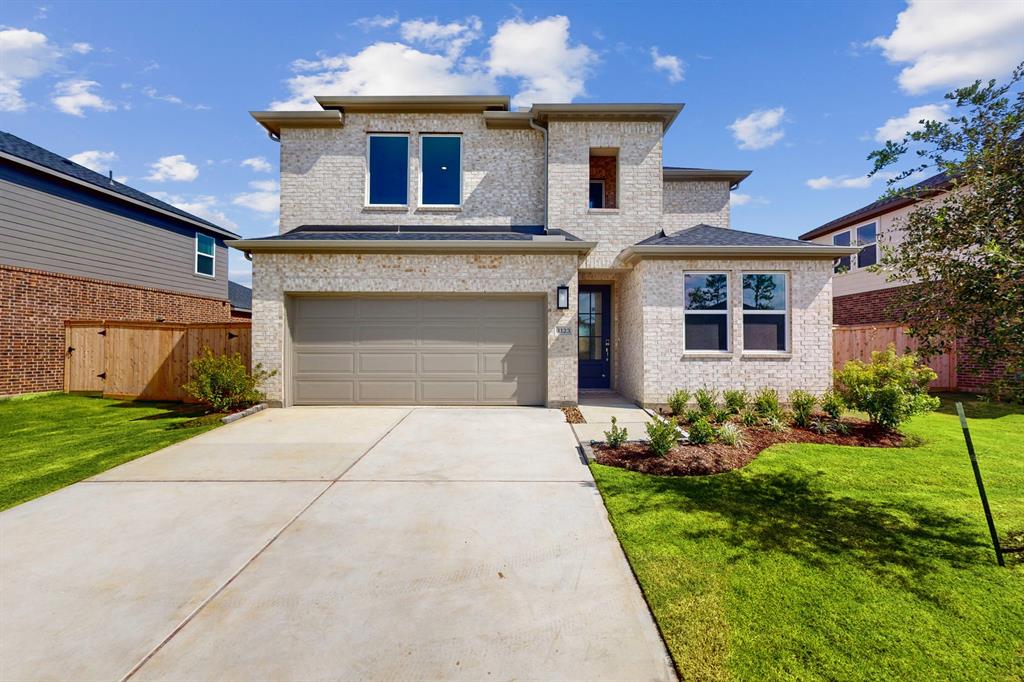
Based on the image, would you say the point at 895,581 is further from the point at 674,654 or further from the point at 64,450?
the point at 64,450

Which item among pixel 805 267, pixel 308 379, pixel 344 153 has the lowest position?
pixel 308 379

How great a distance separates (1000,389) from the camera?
2969 mm

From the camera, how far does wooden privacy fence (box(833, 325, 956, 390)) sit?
11234 mm

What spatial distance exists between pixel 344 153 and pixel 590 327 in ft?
27.4

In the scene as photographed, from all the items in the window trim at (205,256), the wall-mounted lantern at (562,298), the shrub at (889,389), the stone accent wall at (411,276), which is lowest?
the shrub at (889,389)

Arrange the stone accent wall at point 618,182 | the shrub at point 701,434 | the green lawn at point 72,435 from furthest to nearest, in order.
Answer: the stone accent wall at point 618,182, the shrub at point 701,434, the green lawn at point 72,435

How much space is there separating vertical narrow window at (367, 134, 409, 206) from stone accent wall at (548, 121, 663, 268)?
13.4ft

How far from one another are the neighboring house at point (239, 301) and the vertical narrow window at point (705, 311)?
1960 centimetres

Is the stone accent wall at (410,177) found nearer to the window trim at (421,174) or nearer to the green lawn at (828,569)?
the window trim at (421,174)

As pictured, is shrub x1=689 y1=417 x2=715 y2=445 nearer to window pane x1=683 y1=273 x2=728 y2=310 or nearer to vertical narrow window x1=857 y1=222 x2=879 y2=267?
window pane x1=683 y1=273 x2=728 y2=310

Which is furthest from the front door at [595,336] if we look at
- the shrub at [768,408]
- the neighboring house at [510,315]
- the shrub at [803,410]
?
the shrub at [803,410]

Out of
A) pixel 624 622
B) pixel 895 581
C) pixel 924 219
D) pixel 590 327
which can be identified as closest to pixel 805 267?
pixel 590 327

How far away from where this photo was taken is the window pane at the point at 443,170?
458 inches

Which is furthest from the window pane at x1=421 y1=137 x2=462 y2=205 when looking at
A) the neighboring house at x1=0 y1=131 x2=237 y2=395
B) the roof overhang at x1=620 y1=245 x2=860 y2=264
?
the neighboring house at x1=0 y1=131 x2=237 y2=395
